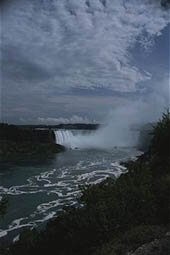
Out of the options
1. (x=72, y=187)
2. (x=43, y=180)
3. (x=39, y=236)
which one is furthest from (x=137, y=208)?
(x=43, y=180)

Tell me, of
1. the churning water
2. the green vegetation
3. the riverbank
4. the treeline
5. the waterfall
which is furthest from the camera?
the waterfall

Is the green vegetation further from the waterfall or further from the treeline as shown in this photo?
the waterfall

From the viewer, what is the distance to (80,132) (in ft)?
189

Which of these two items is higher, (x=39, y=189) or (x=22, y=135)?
(x=22, y=135)

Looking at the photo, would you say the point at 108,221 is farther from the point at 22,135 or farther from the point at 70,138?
the point at 70,138

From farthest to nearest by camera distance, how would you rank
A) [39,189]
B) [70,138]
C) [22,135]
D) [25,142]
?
[70,138] → [22,135] → [25,142] → [39,189]

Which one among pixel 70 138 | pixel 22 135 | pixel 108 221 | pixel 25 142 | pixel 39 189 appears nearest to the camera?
pixel 108 221

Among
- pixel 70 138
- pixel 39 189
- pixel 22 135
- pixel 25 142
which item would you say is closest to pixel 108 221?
pixel 39 189

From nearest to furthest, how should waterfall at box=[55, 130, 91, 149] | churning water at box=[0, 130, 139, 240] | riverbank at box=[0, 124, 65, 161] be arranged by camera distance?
1. churning water at box=[0, 130, 139, 240]
2. riverbank at box=[0, 124, 65, 161]
3. waterfall at box=[55, 130, 91, 149]

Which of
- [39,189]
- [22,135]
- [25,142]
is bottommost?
[39,189]

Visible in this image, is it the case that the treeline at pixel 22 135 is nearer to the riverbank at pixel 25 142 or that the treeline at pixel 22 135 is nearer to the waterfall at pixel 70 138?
the riverbank at pixel 25 142

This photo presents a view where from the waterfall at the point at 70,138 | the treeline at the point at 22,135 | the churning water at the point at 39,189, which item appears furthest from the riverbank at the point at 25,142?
the churning water at the point at 39,189

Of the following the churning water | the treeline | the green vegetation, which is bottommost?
the churning water

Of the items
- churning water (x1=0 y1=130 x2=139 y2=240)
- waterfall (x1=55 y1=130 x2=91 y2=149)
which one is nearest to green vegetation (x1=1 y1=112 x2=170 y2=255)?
churning water (x1=0 y1=130 x2=139 y2=240)
